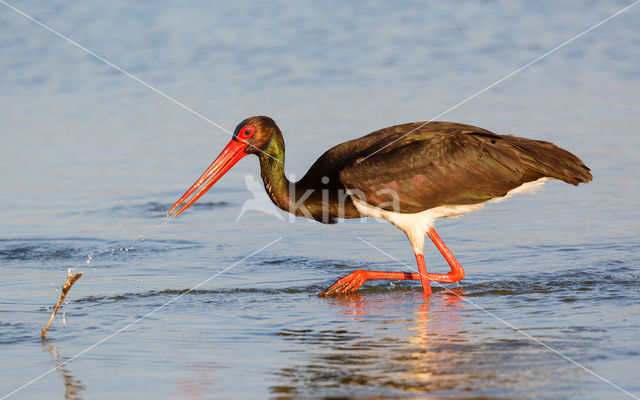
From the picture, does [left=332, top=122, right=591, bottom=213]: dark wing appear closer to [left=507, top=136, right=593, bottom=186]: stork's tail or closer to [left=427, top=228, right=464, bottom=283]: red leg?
[left=507, top=136, right=593, bottom=186]: stork's tail

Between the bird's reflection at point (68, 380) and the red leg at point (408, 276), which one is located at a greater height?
the red leg at point (408, 276)

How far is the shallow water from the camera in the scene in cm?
633

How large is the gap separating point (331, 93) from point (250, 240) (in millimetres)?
6500

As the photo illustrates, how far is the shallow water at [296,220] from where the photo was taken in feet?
20.8

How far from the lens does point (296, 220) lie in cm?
1122

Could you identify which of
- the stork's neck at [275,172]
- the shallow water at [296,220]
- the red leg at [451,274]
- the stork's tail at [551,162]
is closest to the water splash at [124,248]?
the shallow water at [296,220]

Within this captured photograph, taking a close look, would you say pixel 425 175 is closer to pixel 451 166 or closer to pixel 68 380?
pixel 451 166

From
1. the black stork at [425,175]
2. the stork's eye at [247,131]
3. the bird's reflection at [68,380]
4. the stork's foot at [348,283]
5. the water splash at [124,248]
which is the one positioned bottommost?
the bird's reflection at [68,380]

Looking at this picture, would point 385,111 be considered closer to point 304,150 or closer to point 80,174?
point 304,150

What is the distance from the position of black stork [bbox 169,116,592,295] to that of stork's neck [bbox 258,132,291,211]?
1.11ft

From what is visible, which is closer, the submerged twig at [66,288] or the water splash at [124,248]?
the submerged twig at [66,288]

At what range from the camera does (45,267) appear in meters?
9.20

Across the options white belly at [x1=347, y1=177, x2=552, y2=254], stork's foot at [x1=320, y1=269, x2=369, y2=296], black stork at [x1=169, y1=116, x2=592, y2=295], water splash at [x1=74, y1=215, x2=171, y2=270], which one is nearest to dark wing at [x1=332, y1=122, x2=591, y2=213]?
black stork at [x1=169, y1=116, x2=592, y2=295]

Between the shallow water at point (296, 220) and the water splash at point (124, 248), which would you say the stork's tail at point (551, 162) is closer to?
the shallow water at point (296, 220)
